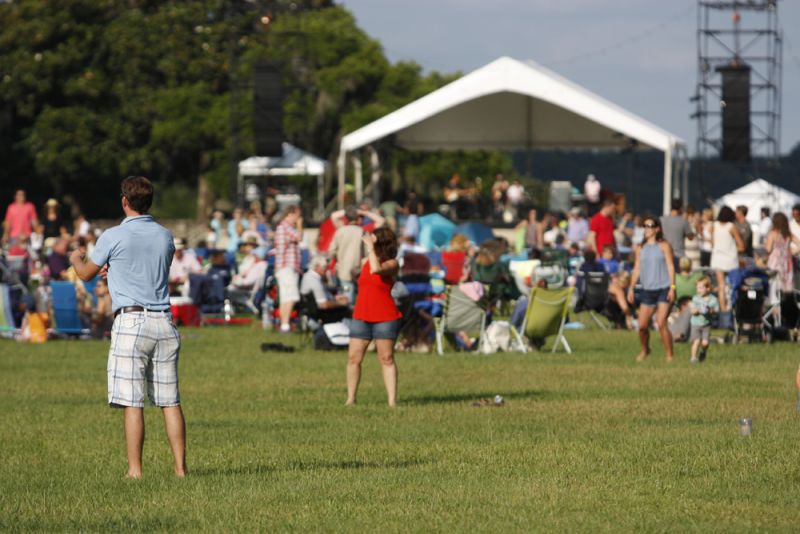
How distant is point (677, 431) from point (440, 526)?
4.14 meters

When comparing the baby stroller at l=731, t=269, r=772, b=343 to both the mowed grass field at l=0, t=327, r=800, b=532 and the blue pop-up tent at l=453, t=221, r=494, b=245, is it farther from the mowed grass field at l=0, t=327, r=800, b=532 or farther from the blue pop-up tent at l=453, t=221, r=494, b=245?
the blue pop-up tent at l=453, t=221, r=494, b=245

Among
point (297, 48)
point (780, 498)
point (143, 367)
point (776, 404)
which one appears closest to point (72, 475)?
point (143, 367)

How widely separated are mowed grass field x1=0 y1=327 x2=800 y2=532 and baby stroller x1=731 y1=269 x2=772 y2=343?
212cm

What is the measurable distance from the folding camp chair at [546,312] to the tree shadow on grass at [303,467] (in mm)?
8990

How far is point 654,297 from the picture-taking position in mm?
17547

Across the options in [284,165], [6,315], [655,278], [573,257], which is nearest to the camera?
[655,278]

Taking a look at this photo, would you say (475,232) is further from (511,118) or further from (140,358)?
(140,358)

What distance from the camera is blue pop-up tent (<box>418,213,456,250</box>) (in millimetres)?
31625

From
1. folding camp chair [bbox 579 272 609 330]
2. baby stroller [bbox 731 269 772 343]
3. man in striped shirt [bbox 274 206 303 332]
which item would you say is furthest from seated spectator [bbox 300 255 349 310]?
baby stroller [bbox 731 269 772 343]

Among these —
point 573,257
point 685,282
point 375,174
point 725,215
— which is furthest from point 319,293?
point 375,174

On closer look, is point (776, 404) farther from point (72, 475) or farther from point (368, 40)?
point (368, 40)

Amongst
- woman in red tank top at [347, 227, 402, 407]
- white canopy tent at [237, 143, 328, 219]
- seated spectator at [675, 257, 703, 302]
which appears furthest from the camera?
white canopy tent at [237, 143, 328, 219]

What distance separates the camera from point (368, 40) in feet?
206

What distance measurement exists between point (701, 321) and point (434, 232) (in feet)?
49.3
